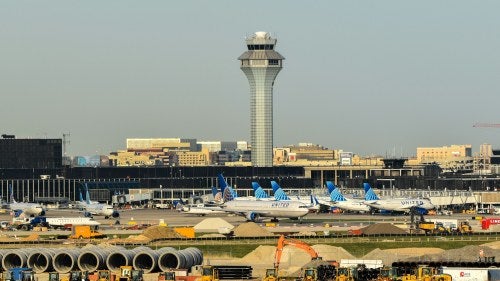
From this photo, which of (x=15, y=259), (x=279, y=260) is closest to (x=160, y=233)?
(x=15, y=259)

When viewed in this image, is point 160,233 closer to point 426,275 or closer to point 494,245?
point 494,245

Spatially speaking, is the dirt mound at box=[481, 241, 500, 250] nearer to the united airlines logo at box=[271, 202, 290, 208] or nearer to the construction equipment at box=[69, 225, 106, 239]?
the construction equipment at box=[69, 225, 106, 239]

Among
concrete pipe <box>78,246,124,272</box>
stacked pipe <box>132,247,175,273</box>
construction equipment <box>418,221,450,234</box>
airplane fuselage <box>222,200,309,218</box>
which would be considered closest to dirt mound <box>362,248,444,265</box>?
stacked pipe <box>132,247,175,273</box>

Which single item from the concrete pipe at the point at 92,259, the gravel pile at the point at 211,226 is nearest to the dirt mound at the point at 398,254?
the concrete pipe at the point at 92,259

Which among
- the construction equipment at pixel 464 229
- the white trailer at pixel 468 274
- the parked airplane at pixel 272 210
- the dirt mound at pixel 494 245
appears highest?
the parked airplane at pixel 272 210

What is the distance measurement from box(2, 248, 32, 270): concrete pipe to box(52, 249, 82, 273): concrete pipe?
2.21 metres

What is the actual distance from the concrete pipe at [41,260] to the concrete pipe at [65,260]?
0.42 m

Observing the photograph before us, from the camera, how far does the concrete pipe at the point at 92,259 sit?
108625 mm

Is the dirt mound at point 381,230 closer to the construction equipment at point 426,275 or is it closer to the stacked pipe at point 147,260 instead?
the stacked pipe at point 147,260

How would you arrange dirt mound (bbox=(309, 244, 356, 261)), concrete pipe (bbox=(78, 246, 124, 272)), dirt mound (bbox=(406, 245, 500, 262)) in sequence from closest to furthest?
concrete pipe (bbox=(78, 246, 124, 272)), dirt mound (bbox=(406, 245, 500, 262)), dirt mound (bbox=(309, 244, 356, 261))

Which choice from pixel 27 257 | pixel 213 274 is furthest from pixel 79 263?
pixel 213 274

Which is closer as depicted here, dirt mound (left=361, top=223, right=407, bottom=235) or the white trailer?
the white trailer

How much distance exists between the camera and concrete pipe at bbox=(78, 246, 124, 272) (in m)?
109

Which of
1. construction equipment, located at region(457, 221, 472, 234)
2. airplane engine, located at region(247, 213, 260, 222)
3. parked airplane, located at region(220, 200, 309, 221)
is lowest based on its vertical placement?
construction equipment, located at region(457, 221, 472, 234)
